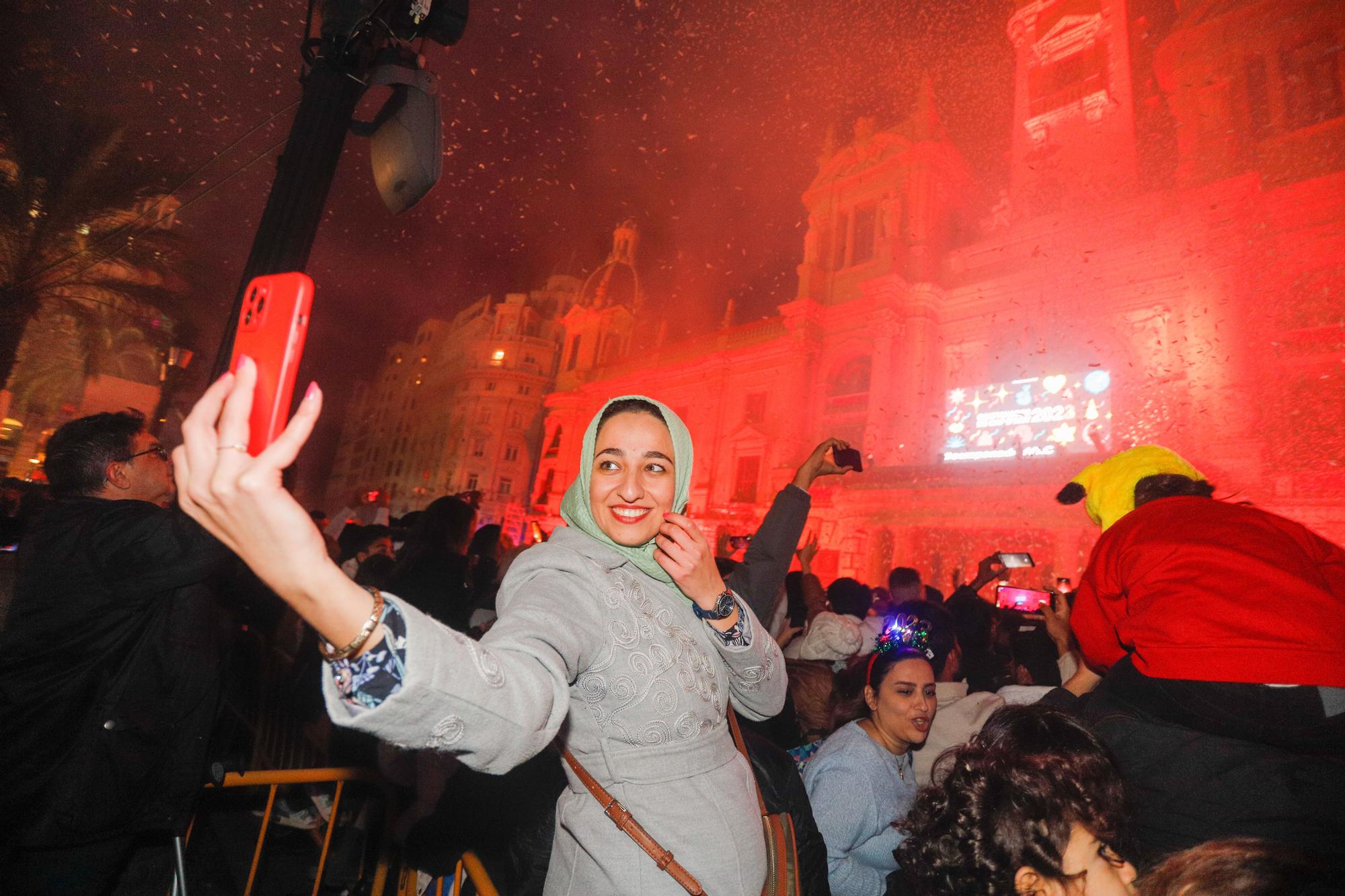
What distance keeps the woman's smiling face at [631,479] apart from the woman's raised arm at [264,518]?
90 centimetres

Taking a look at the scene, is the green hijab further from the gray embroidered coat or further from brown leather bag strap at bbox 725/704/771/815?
brown leather bag strap at bbox 725/704/771/815

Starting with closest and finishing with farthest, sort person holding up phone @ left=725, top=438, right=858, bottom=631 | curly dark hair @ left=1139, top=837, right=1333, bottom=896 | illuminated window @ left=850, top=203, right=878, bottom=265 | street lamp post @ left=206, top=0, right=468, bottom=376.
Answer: curly dark hair @ left=1139, top=837, right=1333, bottom=896, person holding up phone @ left=725, top=438, right=858, bottom=631, street lamp post @ left=206, top=0, right=468, bottom=376, illuminated window @ left=850, top=203, right=878, bottom=265

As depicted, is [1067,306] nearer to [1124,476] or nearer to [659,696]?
[1124,476]

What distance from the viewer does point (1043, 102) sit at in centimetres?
2436

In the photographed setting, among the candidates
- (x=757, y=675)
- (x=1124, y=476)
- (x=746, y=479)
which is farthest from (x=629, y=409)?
(x=746, y=479)

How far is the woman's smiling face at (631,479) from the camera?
66.4 inches

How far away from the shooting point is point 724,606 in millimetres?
1691

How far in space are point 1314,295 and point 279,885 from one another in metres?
22.5

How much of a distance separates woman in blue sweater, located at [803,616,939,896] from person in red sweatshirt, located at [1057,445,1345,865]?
3.06ft

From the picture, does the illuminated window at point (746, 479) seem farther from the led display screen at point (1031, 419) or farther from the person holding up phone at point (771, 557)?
the person holding up phone at point (771, 557)

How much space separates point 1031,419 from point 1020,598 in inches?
639

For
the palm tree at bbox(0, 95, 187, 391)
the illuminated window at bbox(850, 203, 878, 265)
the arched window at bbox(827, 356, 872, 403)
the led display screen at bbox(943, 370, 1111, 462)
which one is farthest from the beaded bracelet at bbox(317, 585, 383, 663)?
the illuminated window at bbox(850, 203, 878, 265)

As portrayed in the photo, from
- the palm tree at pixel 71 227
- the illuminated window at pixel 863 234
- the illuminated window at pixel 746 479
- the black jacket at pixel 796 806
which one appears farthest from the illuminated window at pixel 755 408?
the black jacket at pixel 796 806

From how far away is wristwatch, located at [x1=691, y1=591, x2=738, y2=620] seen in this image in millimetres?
1679
